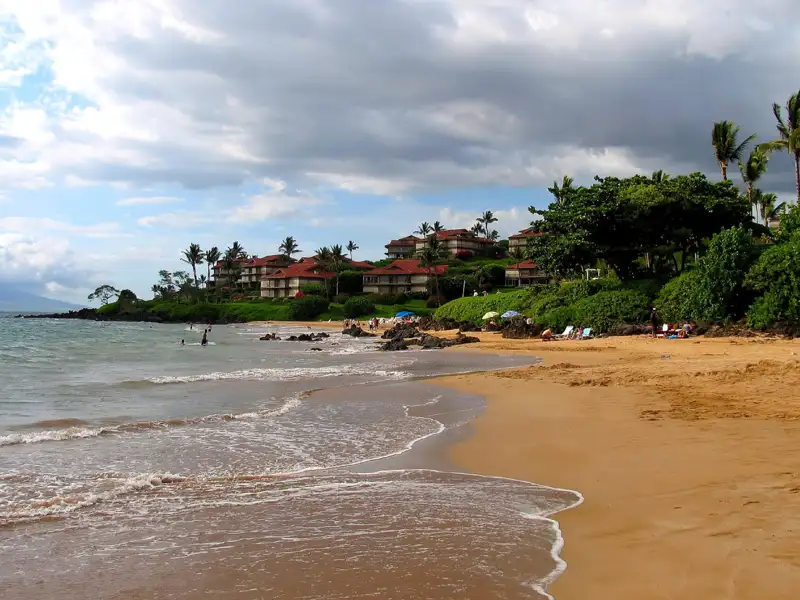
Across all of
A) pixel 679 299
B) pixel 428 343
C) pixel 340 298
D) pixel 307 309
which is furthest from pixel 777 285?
pixel 340 298

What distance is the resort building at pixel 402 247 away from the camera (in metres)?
142

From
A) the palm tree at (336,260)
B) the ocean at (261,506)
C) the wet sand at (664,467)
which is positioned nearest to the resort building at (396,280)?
the palm tree at (336,260)

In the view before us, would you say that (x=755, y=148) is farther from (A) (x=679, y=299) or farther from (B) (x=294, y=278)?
(B) (x=294, y=278)

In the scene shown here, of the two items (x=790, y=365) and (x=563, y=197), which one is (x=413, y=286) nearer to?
(x=563, y=197)

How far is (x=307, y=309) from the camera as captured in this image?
3748 inches

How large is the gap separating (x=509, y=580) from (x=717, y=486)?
3.10 m

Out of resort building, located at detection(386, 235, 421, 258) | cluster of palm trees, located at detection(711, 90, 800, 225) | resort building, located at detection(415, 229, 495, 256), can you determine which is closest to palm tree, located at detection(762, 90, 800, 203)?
cluster of palm trees, located at detection(711, 90, 800, 225)

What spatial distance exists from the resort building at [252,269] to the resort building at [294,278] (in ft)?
40.7

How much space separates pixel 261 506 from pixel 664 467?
15.9ft

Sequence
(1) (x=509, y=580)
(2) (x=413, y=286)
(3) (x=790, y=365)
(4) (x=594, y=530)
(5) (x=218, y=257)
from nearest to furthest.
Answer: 1. (1) (x=509, y=580)
2. (4) (x=594, y=530)
3. (3) (x=790, y=365)
4. (2) (x=413, y=286)
5. (5) (x=218, y=257)

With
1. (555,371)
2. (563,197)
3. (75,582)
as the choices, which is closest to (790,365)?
(555,371)

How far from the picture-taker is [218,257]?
133 m

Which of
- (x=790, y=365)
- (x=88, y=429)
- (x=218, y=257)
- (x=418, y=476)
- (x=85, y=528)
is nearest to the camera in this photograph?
(x=85, y=528)

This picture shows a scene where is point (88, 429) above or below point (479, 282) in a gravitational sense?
below
